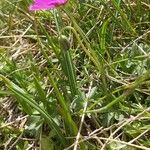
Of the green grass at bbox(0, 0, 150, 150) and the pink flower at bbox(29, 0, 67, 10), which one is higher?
the pink flower at bbox(29, 0, 67, 10)

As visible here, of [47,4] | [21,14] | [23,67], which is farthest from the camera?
[21,14]

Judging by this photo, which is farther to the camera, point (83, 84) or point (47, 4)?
point (83, 84)

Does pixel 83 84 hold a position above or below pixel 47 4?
below

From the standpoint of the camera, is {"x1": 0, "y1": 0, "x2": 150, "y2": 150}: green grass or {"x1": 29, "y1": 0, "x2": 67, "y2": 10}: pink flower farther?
{"x1": 0, "y1": 0, "x2": 150, "y2": 150}: green grass

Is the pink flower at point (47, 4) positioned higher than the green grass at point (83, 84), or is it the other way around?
the pink flower at point (47, 4)

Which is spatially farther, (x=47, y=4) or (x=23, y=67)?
(x=23, y=67)

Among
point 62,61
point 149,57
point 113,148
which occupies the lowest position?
point 113,148

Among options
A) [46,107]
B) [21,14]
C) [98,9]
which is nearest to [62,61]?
[46,107]

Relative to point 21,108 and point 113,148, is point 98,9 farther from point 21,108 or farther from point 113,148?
point 113,148
